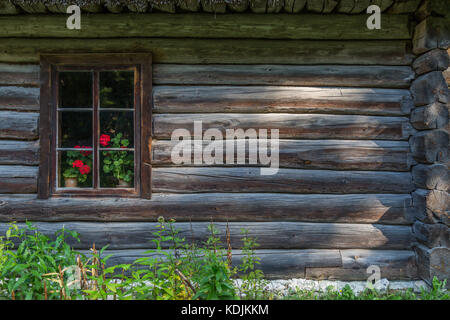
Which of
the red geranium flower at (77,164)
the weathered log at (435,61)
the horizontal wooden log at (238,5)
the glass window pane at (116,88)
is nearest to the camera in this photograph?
the horizontal wooden log at (238,5)

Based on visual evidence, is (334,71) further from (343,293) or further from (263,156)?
(343,293)

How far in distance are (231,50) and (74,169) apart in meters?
2.23

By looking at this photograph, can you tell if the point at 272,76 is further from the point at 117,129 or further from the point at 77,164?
the point at 77,164

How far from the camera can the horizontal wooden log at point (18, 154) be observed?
3.41m

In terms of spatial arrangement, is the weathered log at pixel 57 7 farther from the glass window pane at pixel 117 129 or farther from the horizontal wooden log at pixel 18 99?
the glass window pane at pixel 117 129

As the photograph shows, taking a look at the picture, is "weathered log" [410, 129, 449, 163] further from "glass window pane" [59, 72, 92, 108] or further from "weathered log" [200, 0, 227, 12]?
"glass window pane" [59, 72, 92, 108]

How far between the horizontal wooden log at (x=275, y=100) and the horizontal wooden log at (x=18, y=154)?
138 cm

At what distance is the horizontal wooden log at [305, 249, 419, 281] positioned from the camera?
335 centimetres

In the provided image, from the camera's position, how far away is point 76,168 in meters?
3.70

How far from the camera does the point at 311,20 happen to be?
336cm

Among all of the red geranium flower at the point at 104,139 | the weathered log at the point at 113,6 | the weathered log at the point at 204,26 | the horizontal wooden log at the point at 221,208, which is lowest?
the horizontal wooden log at the point at 221,208

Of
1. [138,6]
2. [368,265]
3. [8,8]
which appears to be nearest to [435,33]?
[368,265]

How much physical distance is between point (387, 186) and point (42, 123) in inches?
148

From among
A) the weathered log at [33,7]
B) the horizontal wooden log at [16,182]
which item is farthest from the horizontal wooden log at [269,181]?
the weathered log at [33,7]
